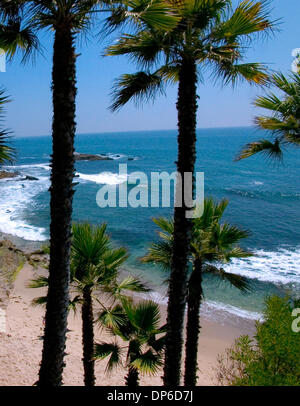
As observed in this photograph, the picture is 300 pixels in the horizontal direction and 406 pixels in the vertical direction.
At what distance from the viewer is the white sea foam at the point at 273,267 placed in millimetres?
22984

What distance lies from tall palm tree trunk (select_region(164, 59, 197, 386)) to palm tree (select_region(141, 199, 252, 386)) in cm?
120

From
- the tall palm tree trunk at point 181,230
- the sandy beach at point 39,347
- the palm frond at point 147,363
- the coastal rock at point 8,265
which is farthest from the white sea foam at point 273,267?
the tall palm tree trunk at point 181,230

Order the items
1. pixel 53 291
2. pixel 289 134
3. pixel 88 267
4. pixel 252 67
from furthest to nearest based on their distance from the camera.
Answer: pixel 88 267 < pixel 289 134 < pixel 252 67 < pixel 53 291

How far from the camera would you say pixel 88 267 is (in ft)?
24.2

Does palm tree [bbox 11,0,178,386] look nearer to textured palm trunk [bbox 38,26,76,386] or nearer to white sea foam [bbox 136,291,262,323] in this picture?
textured palm trunk [bbox 38,26,76,386]

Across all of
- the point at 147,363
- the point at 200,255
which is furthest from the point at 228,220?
the point at 147,363

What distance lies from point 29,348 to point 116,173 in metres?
56.4

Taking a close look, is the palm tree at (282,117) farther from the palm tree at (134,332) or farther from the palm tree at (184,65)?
the palm tree at (134,332)

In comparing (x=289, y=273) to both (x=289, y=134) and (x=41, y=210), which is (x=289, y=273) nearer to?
(x=289, y=134)

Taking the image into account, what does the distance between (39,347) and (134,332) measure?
904 cm

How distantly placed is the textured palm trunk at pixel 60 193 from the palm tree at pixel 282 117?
3.30 meters

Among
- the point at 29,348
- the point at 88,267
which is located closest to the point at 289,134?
the point at 88,267

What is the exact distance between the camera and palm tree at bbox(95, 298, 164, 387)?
6.74m

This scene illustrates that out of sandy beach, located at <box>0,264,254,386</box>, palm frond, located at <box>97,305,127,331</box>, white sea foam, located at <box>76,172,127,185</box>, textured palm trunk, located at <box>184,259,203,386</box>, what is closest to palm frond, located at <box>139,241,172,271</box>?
textured palm trunk, located at <box>184,259,203,386</box>
